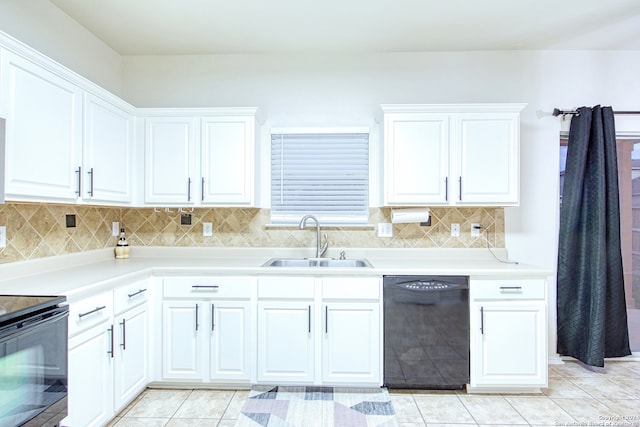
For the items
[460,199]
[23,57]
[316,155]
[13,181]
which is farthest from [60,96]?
[460,199]

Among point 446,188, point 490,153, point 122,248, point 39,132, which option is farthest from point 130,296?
point 490,153

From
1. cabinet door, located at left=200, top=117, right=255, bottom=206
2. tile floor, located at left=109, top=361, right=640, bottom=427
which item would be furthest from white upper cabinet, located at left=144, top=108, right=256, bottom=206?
tile floor, located at left=109, top=361, right=640, bottom=427

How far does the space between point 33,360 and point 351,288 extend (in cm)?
165

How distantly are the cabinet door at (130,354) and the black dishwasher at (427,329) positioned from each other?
1.62 meters

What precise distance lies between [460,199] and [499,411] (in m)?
1.42

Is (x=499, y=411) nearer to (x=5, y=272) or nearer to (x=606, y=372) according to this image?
(x=606, y=372)

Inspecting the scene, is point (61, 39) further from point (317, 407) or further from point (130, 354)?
point (317, 407)

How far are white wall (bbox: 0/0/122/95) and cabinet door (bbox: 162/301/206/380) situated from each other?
73.0 inches

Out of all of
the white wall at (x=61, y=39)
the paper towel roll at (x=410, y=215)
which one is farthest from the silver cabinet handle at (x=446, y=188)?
the white wall at (x=61, y=39)

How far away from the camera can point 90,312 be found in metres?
Answer: 1.72

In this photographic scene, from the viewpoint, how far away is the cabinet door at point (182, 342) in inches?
90.3

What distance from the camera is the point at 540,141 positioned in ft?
9.16

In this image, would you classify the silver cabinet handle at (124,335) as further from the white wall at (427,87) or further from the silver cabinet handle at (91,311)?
the white wall at (427,87)

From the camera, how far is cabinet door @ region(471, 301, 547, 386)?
2.24 meters
